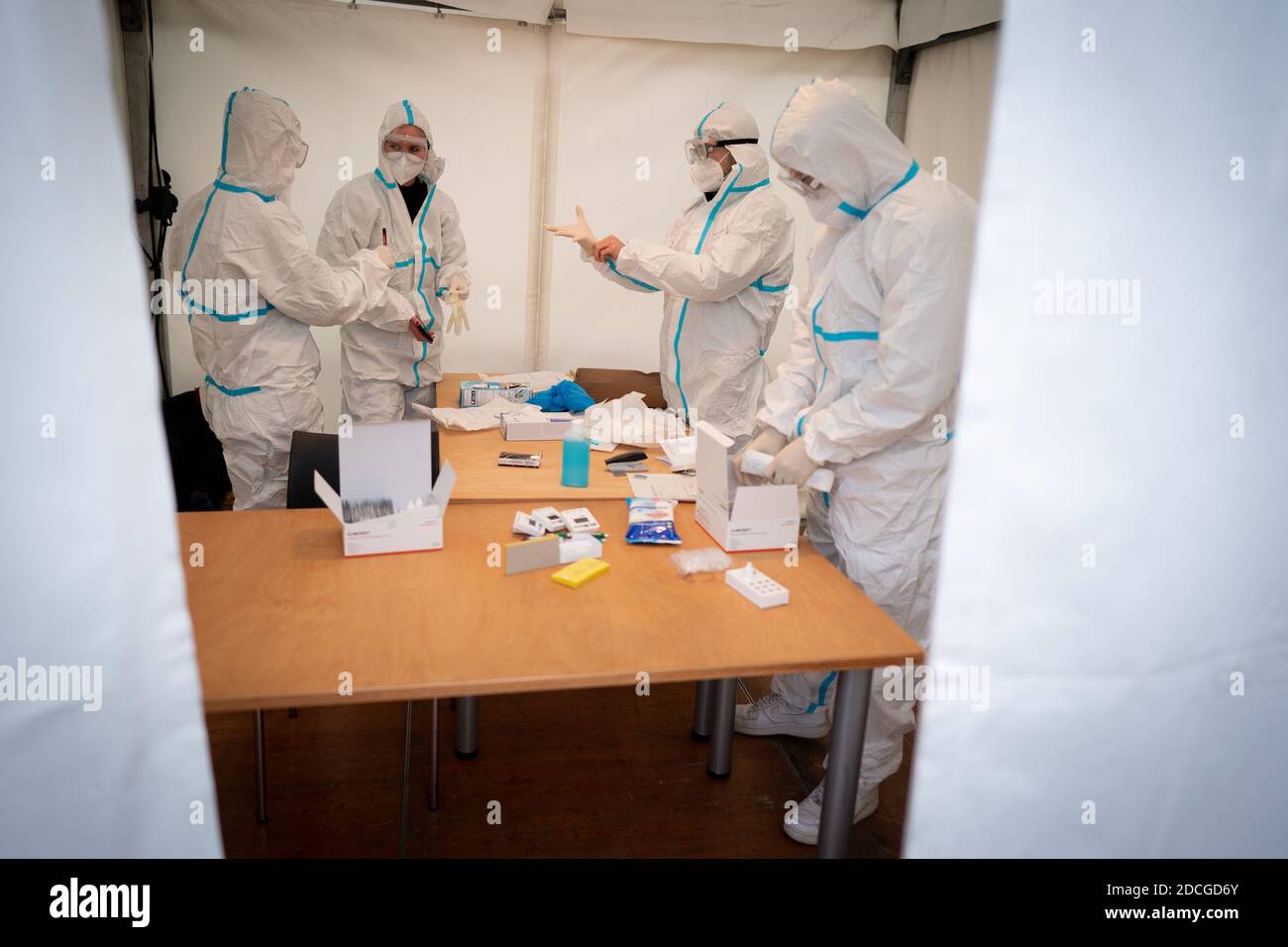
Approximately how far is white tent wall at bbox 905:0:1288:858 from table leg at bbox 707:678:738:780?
1387 millimetres

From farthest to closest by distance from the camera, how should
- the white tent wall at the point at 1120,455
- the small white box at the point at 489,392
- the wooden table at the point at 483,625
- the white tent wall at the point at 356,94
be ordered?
the white tent wall at the point at 356,94 → the small white box at the point at 489,392 → the wooden table at the point at 483,625 → the white tent wall at the point at 1120,455

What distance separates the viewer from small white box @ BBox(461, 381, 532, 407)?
125 inches

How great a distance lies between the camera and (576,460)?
2.31 meters

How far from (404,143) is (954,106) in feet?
8.75

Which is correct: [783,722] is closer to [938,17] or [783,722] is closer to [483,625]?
[483,625]

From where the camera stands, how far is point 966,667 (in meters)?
0.80

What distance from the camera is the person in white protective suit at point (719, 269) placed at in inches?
113

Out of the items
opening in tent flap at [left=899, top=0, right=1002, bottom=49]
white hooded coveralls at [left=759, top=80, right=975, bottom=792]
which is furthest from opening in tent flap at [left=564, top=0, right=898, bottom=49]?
white hooded coveralls at [left=759, top=80, right=975, bottom=792]

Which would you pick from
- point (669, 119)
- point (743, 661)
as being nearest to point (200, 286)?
point (743, 661)

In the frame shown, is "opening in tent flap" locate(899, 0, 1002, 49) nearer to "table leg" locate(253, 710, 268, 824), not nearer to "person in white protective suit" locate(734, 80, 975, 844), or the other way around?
"person in white protective suit" locate(734, 80, 975, 844)

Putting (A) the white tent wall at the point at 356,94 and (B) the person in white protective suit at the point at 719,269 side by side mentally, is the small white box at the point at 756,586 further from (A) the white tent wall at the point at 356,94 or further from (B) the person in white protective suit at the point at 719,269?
(A) the white tent wall at the point at 356,94

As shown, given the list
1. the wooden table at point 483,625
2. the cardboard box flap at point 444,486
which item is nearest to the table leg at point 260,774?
the wooden table at point 483,625

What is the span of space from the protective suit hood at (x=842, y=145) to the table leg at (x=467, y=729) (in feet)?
5.40

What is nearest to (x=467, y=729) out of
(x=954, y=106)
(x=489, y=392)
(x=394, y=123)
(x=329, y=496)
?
(x=329, y=496)
